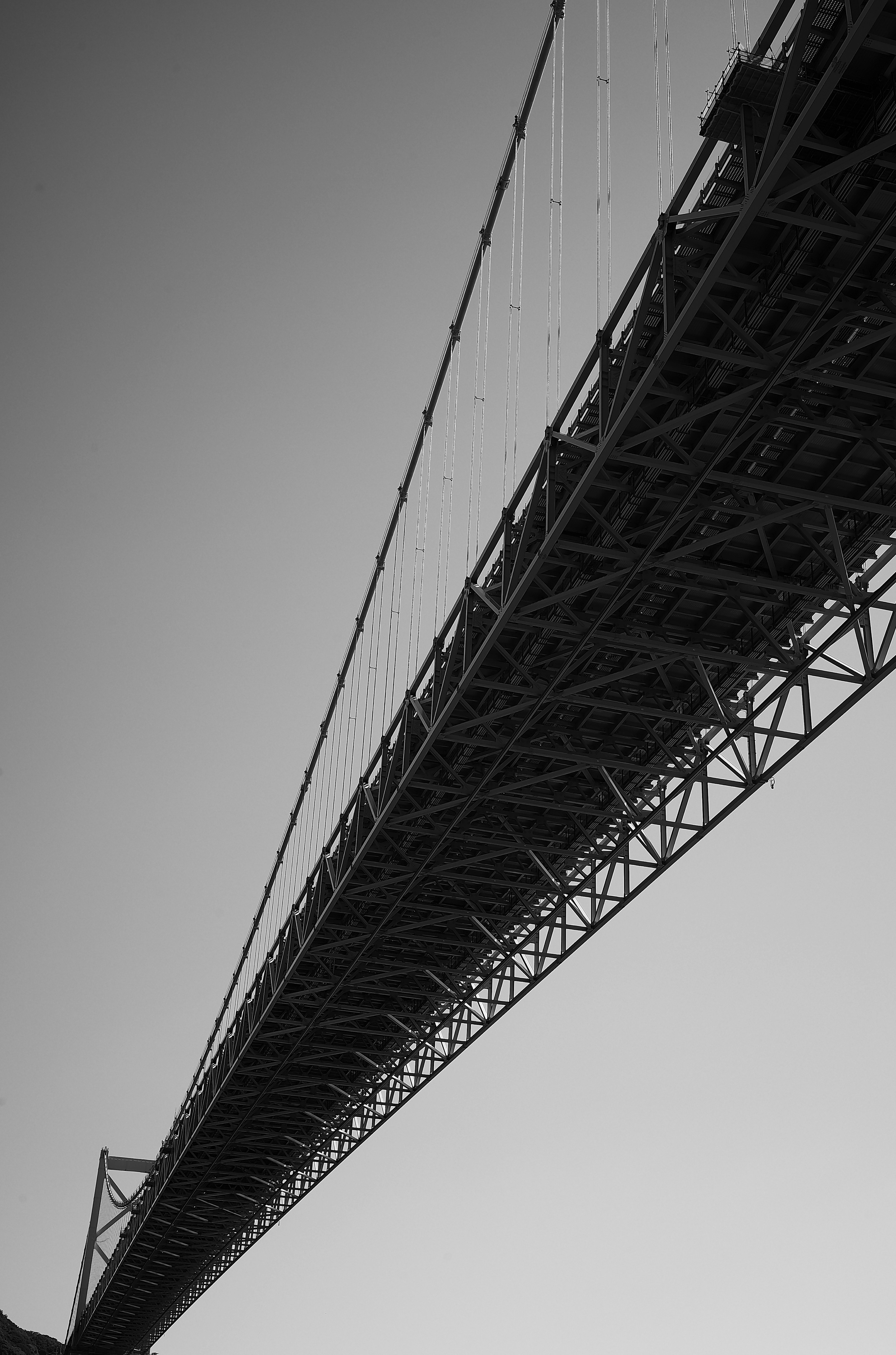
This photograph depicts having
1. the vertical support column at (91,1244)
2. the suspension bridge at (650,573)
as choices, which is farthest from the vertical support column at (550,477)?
the vertical support column at (91,1244)

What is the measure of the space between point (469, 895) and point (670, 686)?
826 cm

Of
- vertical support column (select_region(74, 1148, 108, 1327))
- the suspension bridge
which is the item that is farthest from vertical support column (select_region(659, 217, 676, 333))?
vertical support column (select_region(74, 1148, 108, 1327))

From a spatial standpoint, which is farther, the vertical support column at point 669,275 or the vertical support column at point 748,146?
the vertical support column at point 669,275

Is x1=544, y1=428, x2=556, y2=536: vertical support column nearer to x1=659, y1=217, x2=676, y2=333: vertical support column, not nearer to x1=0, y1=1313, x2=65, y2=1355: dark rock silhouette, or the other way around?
x1=659, y1=217, x2=676, y2=333: vertical support column

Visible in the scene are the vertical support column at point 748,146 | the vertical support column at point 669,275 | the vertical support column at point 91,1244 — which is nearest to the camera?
the vertical support column at point 748,146

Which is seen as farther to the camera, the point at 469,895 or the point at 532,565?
the point at 469,895

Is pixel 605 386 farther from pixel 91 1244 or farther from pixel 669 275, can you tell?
pixel 91 1244

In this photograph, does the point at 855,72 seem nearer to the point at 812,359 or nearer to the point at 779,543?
the point at 812,359

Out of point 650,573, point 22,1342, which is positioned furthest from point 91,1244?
point 650,573

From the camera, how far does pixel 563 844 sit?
24812mm

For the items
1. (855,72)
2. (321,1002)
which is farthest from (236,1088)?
(855,72)

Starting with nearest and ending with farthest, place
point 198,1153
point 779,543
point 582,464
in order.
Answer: point 582,464 < point 779,543 < point 198,1153

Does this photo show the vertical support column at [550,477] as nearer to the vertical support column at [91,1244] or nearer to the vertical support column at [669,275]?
the vertical support column at [669,275]

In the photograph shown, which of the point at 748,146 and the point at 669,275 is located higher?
the point at 748,146
